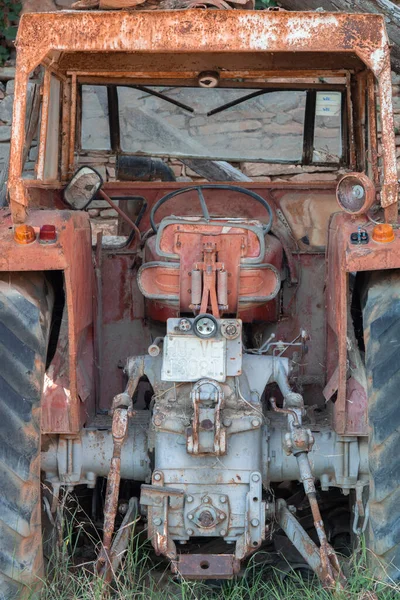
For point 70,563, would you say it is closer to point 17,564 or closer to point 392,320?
point 17,564

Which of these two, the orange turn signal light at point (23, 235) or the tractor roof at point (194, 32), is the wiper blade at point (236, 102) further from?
the orange turn signal light at point (23, 235)

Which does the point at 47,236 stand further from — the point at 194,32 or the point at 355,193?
the point at 355,193

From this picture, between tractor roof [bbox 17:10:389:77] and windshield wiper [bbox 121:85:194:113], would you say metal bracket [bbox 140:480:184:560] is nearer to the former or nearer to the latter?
tractor roof [bbox 17:10:389:77]

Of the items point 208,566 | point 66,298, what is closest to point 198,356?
point 66,298

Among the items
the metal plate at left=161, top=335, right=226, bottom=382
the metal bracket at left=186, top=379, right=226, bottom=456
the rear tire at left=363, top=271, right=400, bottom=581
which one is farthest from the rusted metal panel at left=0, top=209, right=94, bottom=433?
the rear tire at left=363, top=271, right=400, bottom=581

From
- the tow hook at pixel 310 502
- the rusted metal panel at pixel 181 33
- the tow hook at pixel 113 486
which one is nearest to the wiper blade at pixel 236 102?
the rusted metal panel at pixel 181 33

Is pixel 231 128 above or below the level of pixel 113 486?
above

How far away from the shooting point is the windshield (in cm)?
507

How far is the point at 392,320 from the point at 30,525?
4.71ft

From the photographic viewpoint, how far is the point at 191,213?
489cm

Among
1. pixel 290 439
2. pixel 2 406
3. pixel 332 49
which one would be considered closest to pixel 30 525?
pixel 2 406

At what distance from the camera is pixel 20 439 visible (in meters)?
3.51

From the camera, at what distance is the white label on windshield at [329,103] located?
5.06m

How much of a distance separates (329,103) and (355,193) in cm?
128
